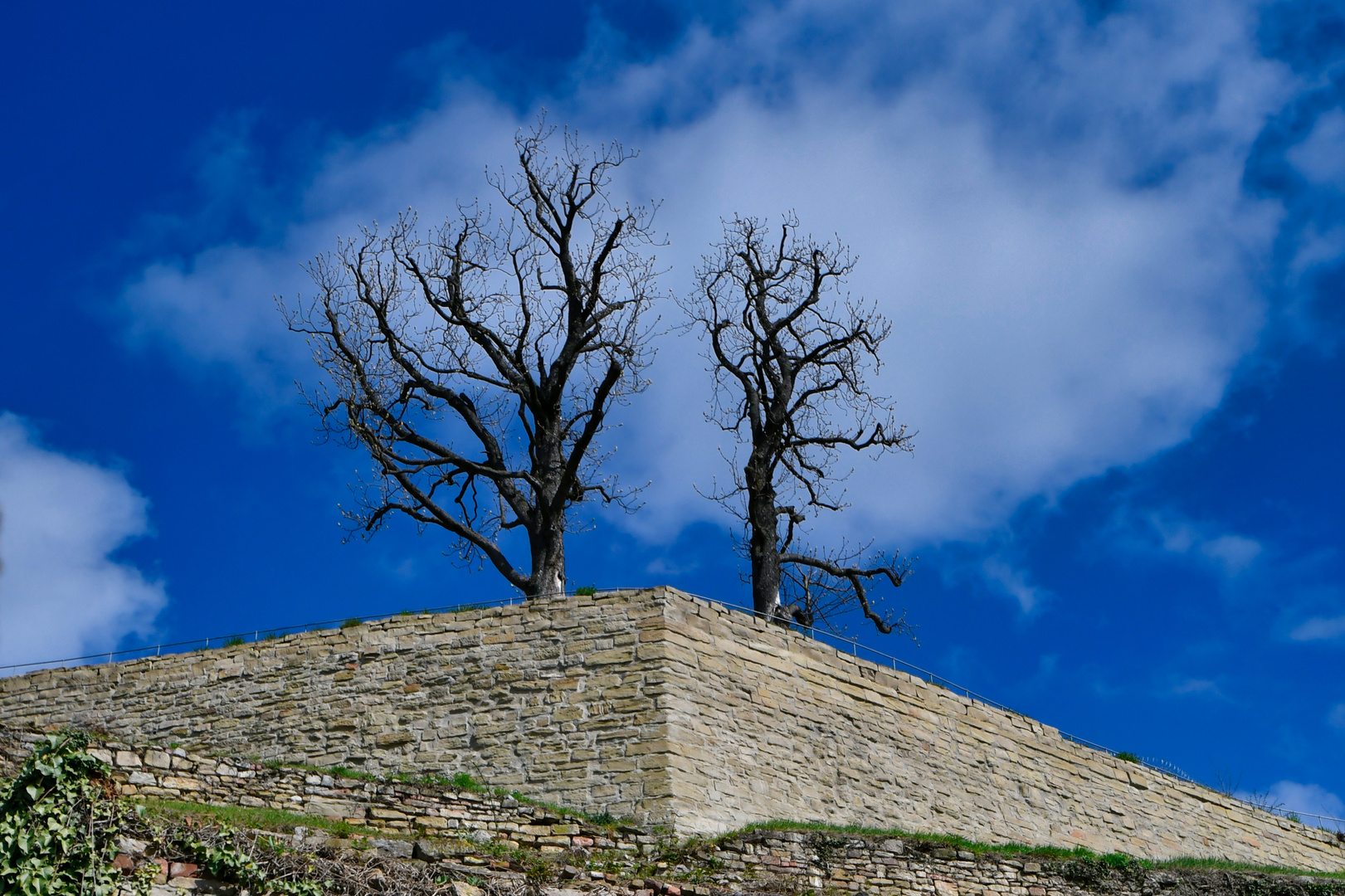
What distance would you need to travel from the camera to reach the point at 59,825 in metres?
10.9

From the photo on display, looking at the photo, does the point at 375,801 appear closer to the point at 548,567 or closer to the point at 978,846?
the point at 548,567

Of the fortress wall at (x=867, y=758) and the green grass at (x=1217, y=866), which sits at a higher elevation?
the fortress wall at (x=867, y=758)

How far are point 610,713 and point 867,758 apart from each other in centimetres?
415

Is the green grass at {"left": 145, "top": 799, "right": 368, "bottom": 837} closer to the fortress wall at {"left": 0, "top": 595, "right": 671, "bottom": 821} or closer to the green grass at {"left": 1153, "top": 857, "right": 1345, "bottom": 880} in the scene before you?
the fortress wall at {"left": 0, "top": 595, "right": 671, "bottom": 821}

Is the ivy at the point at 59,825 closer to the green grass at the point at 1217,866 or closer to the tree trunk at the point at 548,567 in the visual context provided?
the tree trunk at the point at 548,567

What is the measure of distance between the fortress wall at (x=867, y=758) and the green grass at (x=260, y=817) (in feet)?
14.3

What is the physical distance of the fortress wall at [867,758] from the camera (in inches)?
680

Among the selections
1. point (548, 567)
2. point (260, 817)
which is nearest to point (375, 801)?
point (260, 817)

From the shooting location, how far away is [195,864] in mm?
11289

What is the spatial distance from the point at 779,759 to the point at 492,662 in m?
4.11

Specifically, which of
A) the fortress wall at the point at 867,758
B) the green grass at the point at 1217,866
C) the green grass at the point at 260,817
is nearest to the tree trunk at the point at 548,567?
→ the fortress wall at the point at 867,758

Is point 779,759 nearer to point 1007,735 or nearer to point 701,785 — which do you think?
point 701,785

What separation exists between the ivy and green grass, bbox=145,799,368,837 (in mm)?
754

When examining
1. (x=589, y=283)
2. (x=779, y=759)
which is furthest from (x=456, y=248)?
(x=779, y=759)
